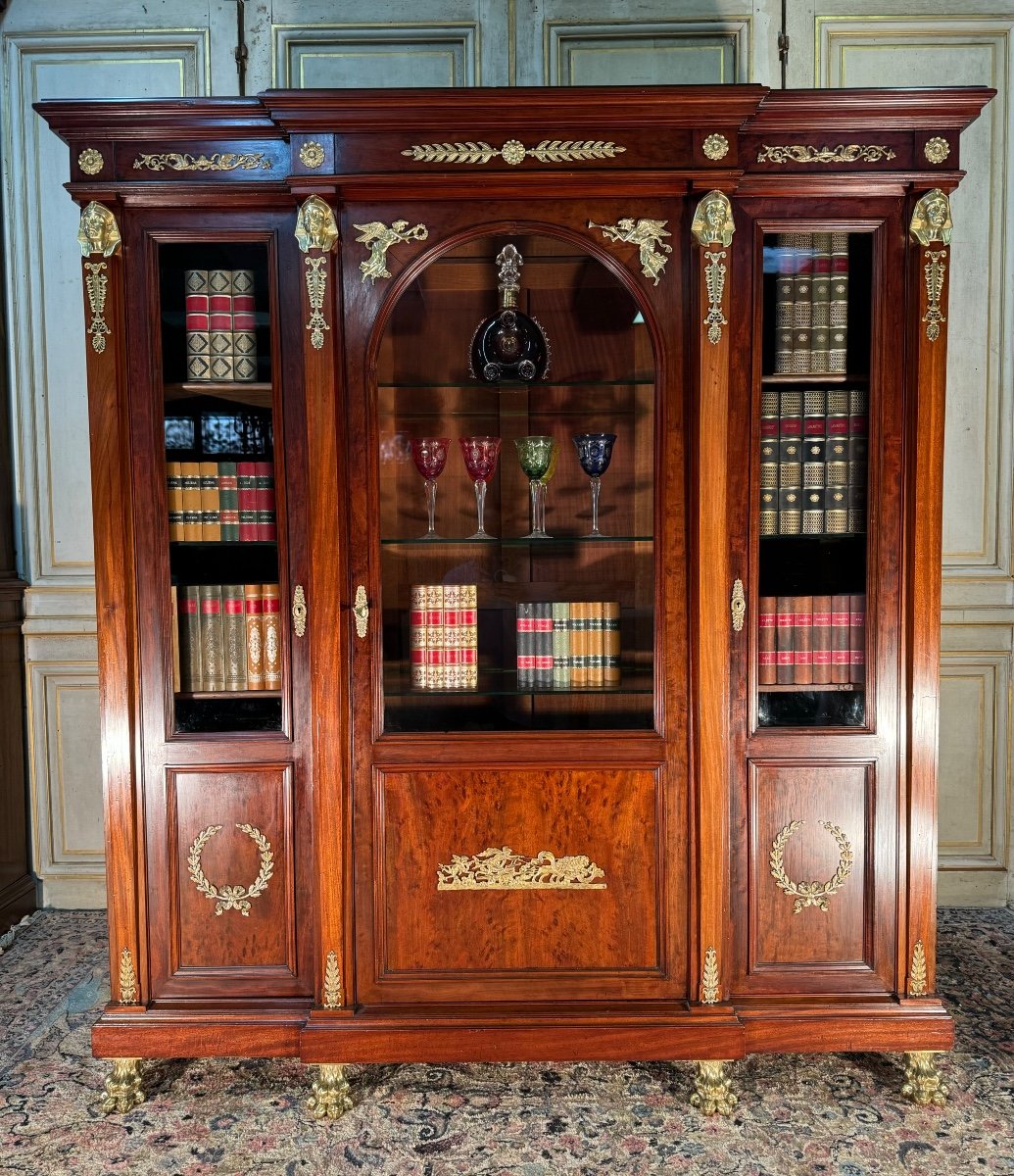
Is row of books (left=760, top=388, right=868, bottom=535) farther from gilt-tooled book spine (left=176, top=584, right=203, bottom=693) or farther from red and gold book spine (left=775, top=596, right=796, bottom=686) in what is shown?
gilt-tooled book spine (left=176, top=584, right=203, bottom=693)

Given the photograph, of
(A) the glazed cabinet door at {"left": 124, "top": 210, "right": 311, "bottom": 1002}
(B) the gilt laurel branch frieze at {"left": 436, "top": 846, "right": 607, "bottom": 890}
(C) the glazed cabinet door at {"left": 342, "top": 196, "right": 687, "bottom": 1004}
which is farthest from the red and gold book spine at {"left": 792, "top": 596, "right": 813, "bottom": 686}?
(A) the glazed cabinet door at {"left": 124, "top": 210, "right": 311, "bottom": 1002}

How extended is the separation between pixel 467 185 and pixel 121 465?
101 cm

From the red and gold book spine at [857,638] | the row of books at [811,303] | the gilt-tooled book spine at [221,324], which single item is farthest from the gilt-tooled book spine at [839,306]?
the gilt-tooled book spine at [221,324]

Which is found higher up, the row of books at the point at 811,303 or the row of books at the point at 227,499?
the row of books at the point at 811,303

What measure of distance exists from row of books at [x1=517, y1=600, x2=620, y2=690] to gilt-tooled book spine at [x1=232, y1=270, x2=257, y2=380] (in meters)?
0.86

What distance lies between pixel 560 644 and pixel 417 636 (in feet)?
1.14

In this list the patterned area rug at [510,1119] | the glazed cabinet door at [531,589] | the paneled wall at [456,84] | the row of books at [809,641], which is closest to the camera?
the patterned area rug at [510,1119]

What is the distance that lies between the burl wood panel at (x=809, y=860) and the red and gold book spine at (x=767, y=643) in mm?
217

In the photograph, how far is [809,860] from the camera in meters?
2.12

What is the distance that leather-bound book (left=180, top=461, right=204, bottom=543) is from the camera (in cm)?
213

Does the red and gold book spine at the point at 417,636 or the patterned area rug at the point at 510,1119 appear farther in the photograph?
the red and gold book spine at the point at 417,636

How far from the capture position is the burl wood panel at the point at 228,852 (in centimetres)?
212

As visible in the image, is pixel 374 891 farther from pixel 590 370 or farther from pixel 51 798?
pixel 51 798

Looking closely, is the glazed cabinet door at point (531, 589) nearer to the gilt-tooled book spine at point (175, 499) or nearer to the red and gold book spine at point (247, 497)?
the red and gold book spine at point (247, 497)
